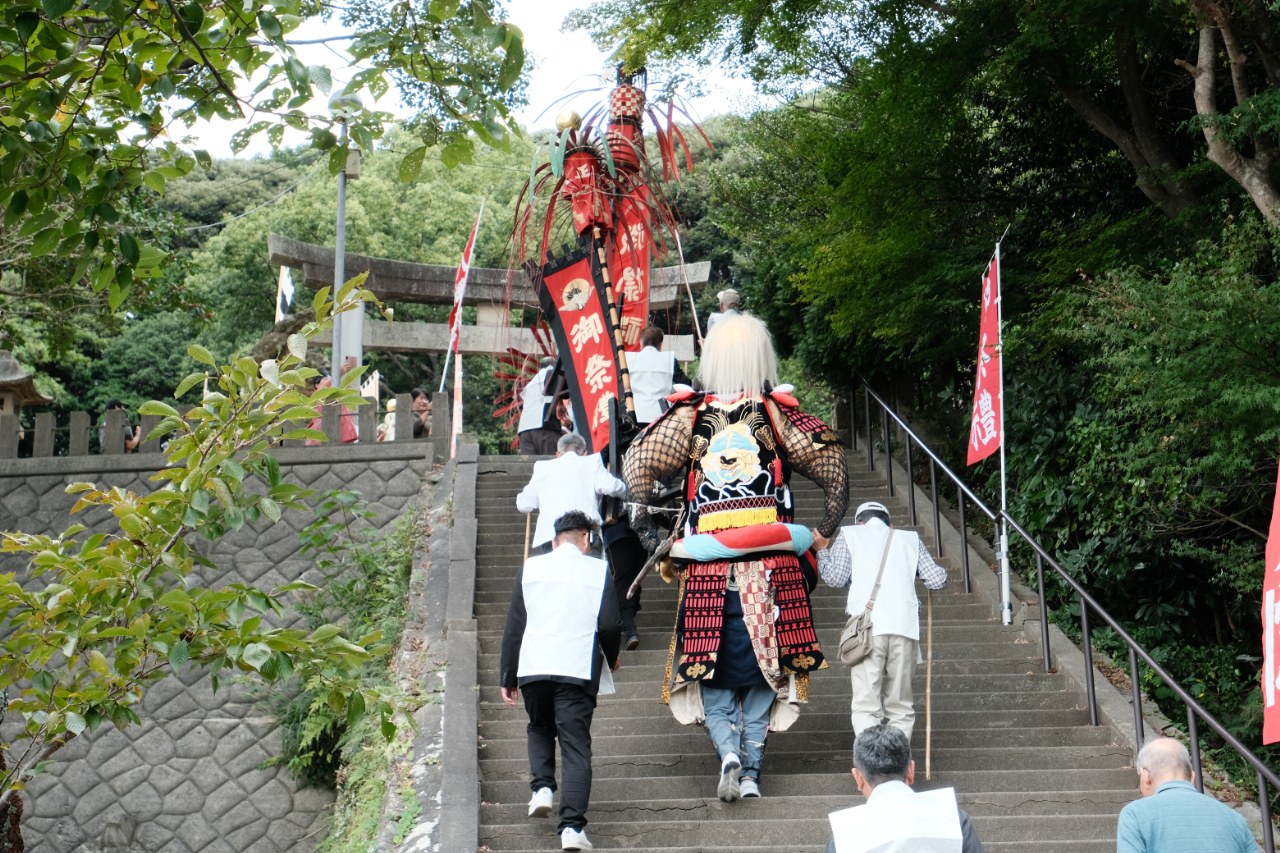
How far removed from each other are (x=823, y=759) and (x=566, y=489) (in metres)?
2.27

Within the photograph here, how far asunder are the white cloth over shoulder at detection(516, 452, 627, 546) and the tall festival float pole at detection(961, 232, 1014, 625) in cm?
269

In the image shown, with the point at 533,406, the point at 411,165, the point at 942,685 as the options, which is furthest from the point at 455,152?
the point at 533,406

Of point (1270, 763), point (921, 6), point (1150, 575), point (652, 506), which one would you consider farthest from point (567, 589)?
point (921, 6)

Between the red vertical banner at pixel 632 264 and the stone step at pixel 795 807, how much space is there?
4313mm

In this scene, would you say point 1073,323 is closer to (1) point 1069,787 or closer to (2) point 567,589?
(1) point 1069,787

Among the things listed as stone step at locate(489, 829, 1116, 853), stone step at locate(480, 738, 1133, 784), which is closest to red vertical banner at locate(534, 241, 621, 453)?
stone step at locate(480, 738, 1133, 784)

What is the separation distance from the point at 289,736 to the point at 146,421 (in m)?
6.95

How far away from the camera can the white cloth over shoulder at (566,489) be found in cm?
727

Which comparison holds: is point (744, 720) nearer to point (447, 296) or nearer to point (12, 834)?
point (12, 834)

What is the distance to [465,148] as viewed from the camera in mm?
4164

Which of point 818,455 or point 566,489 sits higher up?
point 818,455

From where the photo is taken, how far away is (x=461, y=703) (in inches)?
267

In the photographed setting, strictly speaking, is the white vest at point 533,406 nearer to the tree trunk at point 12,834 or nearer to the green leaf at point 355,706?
the tree trunk at point 12,834

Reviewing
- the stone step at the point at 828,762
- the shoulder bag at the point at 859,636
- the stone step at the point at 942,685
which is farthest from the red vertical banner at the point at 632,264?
the shoulder bag at the point at 859,636
